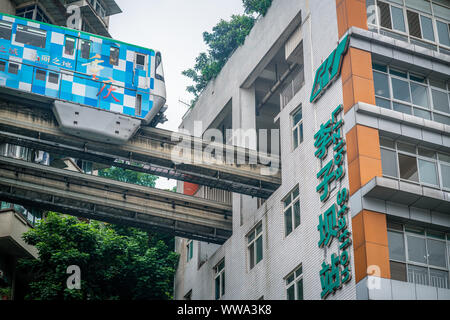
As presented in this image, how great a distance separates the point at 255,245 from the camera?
3712cm

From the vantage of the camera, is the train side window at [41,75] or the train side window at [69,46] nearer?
the train side window at [41,75]

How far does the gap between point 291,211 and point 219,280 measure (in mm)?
9000

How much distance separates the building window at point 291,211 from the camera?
33.4m

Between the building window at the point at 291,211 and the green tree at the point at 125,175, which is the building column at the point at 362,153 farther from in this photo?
the green tree at the point at 125,175

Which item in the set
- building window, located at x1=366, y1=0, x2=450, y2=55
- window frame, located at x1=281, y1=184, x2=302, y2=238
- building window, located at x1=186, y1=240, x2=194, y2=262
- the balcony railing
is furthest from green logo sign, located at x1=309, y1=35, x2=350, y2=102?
building window, located at x1=186, y1=240, x2=194, y2=262

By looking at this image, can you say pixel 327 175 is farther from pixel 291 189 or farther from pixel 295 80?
pixel 295 80

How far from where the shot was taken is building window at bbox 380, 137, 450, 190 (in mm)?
30078

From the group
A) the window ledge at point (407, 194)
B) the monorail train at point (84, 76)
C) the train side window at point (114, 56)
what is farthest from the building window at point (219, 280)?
the window ledge at point (407, 194)

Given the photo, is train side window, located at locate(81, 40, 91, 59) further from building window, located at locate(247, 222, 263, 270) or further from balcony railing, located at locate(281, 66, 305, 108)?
building window, located at locate(247, 222, 263, 270)

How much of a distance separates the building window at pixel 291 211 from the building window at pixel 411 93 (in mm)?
5875

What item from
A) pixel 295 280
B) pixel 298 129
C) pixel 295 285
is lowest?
pixel 295 285

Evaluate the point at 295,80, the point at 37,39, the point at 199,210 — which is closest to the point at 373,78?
the point at 295,80

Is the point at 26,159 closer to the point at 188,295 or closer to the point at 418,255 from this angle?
Answer: the point at 188,295

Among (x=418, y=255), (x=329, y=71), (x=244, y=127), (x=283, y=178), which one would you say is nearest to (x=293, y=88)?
(x=244, y=127)
